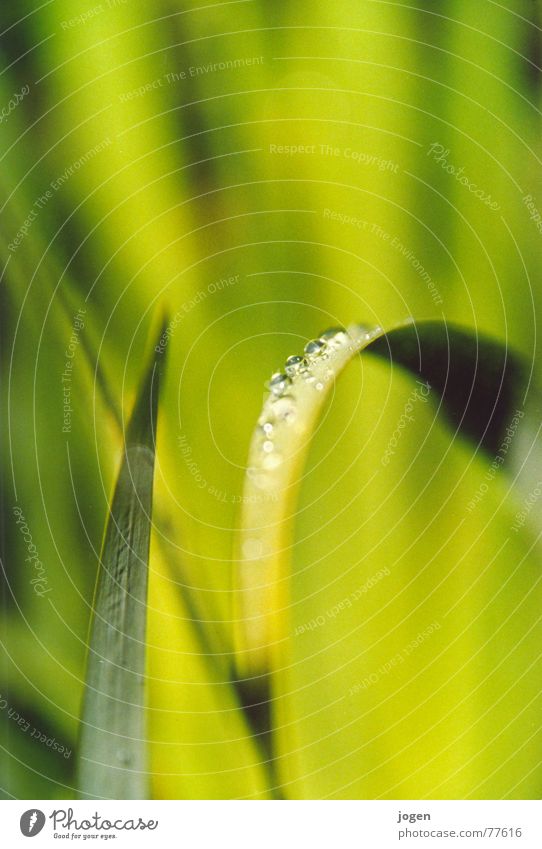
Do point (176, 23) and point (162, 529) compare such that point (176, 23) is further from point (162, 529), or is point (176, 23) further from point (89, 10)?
point (162, 529)

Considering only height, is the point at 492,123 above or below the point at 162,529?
above

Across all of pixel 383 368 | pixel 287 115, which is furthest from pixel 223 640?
pixel 287 115
